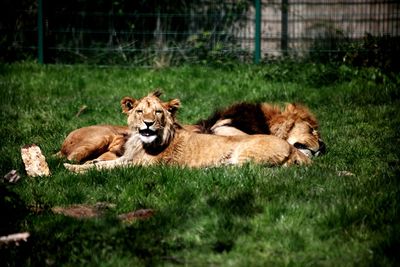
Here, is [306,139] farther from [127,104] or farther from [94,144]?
[94,144]

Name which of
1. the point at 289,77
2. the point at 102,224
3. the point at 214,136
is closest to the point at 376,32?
the point at 289,77

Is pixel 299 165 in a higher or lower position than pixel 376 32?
lower

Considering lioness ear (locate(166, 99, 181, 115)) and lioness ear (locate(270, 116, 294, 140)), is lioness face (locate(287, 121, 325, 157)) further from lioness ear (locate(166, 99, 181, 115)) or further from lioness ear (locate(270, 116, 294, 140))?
lioness ear (locate(166, 99, 181, 115))

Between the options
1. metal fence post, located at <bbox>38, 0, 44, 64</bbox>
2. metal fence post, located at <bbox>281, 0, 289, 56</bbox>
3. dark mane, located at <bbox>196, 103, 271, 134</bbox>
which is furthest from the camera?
metal fence post, located at <bbox>281, 0, 289, 56</bbox>

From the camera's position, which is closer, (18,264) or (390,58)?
(18,264)

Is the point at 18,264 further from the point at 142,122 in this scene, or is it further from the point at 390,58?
the point at 390,58

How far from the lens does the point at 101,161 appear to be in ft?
27.9

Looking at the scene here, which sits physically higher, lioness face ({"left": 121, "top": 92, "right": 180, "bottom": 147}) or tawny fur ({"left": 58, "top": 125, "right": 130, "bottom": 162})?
lioness face ({"left": 121, "top": 92, "right": 180, "bottom": 147})

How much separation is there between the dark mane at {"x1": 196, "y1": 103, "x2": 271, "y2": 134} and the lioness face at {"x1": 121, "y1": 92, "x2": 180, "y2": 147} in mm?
1104

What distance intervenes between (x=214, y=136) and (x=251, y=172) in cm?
134

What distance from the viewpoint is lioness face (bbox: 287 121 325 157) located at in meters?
8.84

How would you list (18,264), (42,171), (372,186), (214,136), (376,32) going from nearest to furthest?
(18,264)
(372,186)
(42,171)
(214,136)
(376,32)

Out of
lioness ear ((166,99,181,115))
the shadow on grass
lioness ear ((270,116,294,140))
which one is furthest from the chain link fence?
the shadow on grass

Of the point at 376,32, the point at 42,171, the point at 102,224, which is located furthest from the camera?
the point at 376,32
